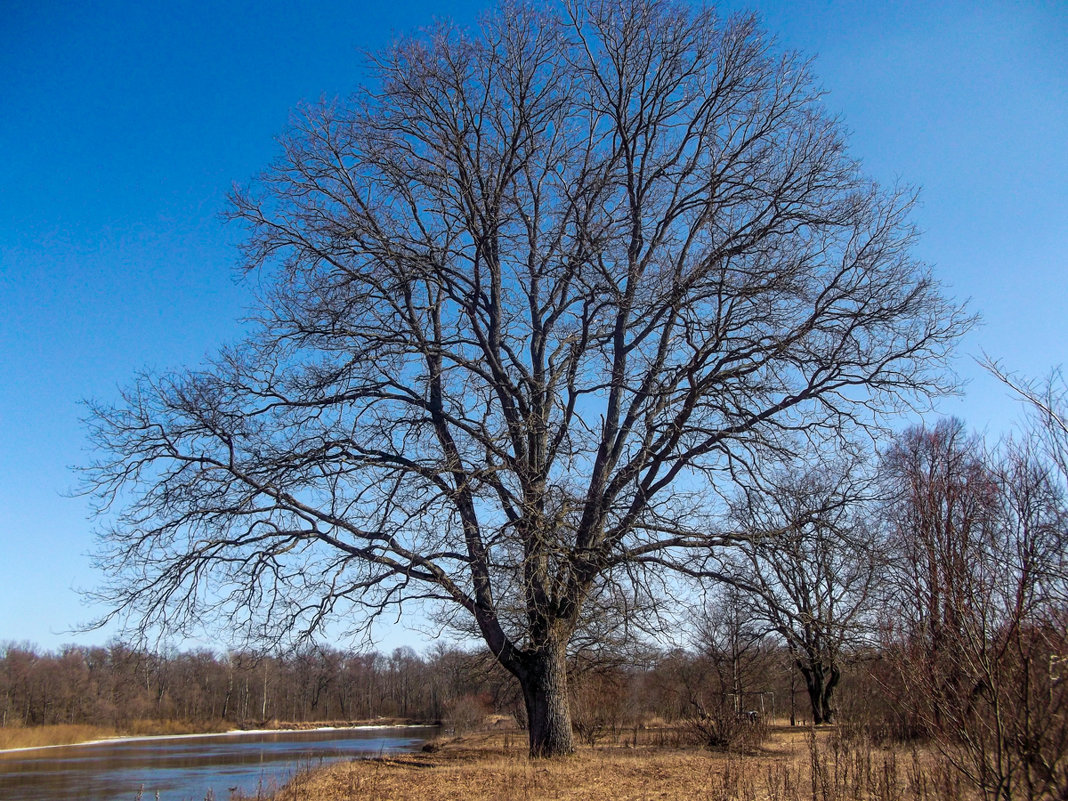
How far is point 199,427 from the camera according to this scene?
11.8 meters

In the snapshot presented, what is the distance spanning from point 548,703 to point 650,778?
2472 mm

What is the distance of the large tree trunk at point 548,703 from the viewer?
11.8 metres

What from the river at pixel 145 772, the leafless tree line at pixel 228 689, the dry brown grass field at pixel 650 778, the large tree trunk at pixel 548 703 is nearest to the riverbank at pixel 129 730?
the leafless tree line at pixel 228 689

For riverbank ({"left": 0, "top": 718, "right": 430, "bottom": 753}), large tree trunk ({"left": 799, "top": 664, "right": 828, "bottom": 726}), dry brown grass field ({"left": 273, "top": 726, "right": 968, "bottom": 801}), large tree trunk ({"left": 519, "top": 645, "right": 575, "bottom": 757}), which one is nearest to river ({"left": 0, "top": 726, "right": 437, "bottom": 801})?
dry brown grass field ({"left": 273, "top": 726, "right": 968, "bottom": 801})

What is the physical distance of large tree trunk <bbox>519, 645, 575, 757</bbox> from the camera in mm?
11836

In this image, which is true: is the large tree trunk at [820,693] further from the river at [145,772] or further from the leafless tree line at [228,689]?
the river at [145,772]

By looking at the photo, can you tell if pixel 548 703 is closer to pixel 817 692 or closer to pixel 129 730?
pixel 817 692

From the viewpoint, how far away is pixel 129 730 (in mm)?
50781

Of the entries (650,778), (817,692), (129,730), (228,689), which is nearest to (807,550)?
(650,778)

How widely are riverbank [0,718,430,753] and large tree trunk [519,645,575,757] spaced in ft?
139

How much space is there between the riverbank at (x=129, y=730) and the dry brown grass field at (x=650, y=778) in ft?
137

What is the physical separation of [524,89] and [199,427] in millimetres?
8366

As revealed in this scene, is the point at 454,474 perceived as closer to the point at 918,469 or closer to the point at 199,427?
the point at 199,427

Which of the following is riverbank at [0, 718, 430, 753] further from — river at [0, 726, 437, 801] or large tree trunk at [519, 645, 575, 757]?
large tree trunk at [519, 645, 575, 757]
